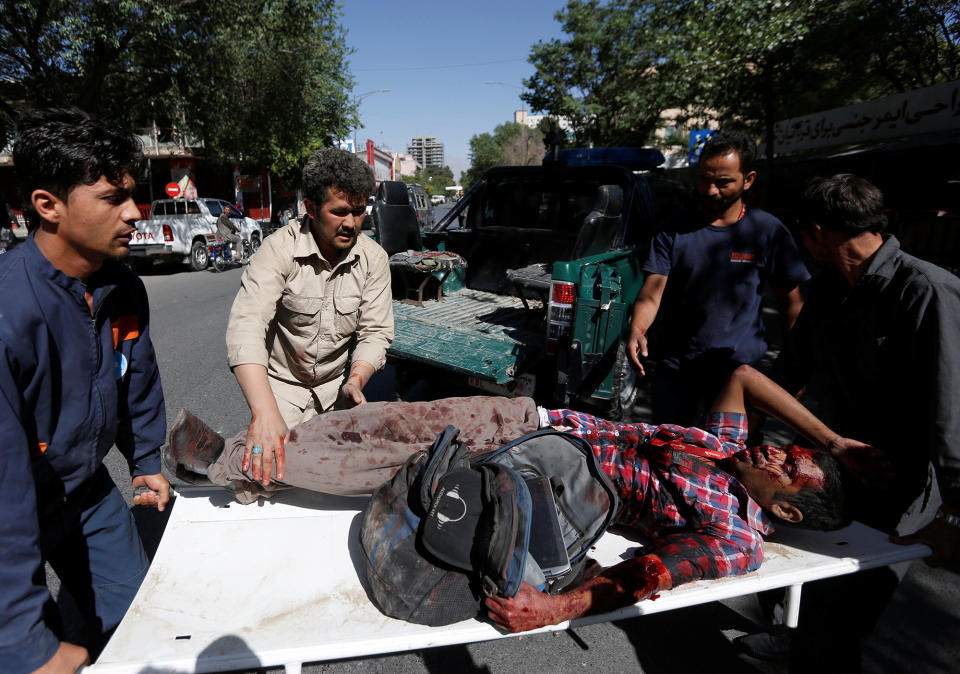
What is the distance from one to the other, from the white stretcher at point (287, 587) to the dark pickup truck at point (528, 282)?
5.34ft

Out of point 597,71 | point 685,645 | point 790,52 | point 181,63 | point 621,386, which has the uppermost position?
point 597,71

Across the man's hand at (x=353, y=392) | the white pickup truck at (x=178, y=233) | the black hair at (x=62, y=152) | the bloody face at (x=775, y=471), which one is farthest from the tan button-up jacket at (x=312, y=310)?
the white pickup truck at (x=178, y=233)

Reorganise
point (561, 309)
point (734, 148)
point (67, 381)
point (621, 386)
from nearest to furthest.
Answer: point (67, 381) → point (734, 148) → point (561, 309) → point (621, 386)

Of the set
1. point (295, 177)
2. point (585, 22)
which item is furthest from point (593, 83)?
point (295, 177)

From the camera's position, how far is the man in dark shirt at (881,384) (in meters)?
1.66

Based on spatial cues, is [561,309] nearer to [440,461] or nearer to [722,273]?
[722,273]

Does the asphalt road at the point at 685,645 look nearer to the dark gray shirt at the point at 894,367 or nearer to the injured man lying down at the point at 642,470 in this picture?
the injured man lying down at the point at 642,470

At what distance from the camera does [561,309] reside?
11.6 feet

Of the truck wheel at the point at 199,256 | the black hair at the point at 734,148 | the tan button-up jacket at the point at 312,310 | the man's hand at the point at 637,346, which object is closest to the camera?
the tan button-up jacket at the point at 312,310

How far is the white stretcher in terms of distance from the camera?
4.84 feet

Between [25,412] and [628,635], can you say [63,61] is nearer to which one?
[25,412]

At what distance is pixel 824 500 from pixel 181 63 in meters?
14.0

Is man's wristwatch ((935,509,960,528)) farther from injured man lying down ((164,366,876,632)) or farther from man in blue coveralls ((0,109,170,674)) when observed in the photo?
man in blue coveralls ((0,109,170,674))

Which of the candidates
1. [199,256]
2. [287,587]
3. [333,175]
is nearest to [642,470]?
[287,587]
